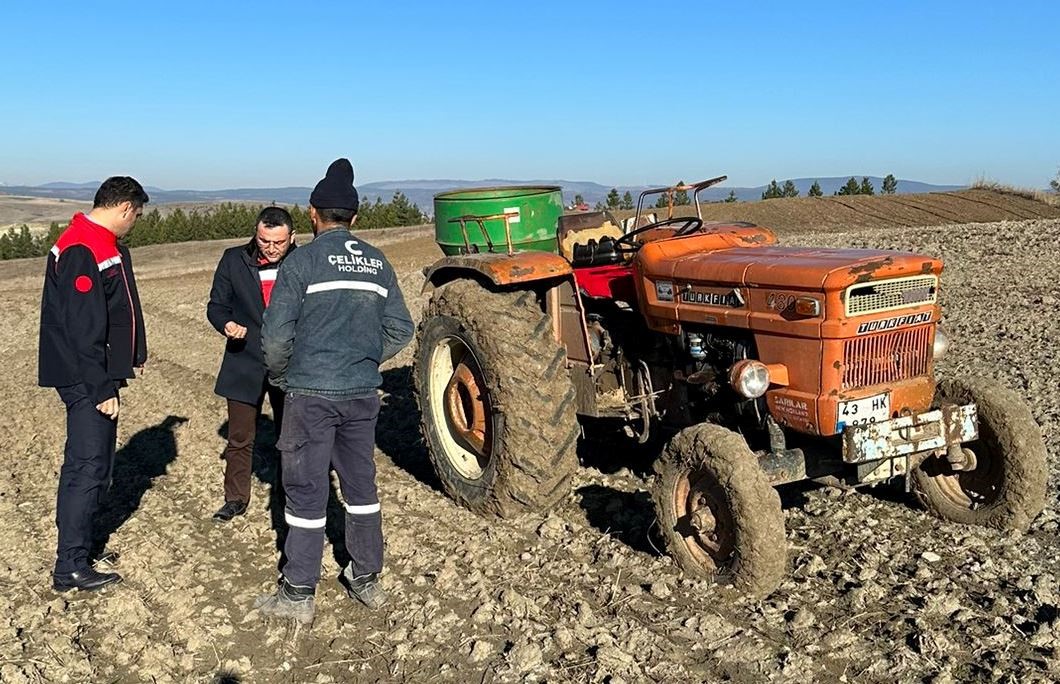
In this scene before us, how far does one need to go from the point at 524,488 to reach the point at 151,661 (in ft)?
6.40

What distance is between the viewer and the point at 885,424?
403cm

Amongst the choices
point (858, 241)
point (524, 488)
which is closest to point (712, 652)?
point (524, 488)

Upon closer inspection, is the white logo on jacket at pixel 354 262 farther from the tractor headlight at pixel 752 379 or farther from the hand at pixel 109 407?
the tractor headlight at pixel 752 379

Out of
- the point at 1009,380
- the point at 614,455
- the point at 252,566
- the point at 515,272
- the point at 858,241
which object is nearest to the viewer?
the point at 252,566

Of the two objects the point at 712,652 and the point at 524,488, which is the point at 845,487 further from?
the point at 524,488

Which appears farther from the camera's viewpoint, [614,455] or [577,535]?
[614,455]

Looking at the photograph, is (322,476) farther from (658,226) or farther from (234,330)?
(658,226)

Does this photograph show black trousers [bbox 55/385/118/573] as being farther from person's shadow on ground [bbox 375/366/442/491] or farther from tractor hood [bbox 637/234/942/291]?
tractor hood [bbox 637/234/942/291]

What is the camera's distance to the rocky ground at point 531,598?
139 inches

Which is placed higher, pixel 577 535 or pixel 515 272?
pixel 515 272

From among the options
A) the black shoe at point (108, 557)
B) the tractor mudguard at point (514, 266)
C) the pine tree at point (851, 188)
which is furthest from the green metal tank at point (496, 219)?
the pine tree at point (851, 188)

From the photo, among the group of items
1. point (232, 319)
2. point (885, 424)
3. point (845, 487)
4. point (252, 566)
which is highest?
point (232, 319)

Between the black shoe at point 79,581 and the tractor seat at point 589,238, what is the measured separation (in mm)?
3029

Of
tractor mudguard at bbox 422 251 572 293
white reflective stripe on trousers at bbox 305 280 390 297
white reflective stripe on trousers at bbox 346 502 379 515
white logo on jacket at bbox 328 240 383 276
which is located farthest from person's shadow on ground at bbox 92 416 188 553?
tractor mudguard at bbox 422 251 572 293
